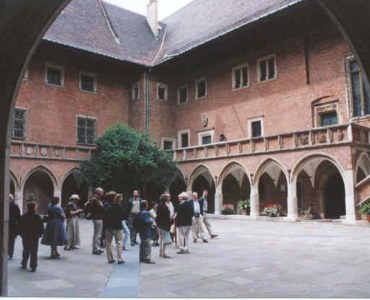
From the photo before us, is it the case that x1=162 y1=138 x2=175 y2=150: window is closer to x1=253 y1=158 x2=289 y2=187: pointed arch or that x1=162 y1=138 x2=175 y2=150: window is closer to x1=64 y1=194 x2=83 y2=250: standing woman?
x1=253 y1=158 x2=289 y2=187: pointed arch

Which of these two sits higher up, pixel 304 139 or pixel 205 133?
pixel 205 133

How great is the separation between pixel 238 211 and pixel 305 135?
678cm

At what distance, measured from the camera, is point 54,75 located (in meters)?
27.0

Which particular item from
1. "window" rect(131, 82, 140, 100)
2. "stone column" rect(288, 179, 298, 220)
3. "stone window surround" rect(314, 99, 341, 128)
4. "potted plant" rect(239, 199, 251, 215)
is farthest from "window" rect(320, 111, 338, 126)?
"window" rect(131, 82, 140, 100)

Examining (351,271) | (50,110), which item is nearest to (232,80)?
(50,110)

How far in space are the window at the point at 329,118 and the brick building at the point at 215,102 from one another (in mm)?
52

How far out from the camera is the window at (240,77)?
A: 86.4 feet

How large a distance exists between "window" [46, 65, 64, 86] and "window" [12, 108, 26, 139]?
273 cm

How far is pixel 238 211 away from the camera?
24.7m

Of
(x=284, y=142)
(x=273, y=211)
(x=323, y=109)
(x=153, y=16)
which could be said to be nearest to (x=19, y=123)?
(x=153, y=16)

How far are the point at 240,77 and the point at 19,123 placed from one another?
44.2 feet

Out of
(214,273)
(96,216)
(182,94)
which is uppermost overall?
(182,94)

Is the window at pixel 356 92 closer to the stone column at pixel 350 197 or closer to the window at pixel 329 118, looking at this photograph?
the window at pixel 329 118

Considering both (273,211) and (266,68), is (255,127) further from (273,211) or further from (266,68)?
(273,211)
